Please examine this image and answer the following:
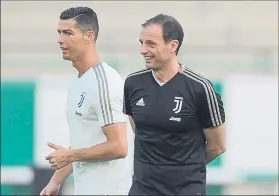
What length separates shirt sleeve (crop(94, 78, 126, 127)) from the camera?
3725mm

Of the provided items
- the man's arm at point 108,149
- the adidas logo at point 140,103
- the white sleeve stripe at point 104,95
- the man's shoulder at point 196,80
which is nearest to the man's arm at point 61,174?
the man's arm at point 108,149

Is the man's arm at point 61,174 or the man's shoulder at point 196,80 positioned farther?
the man's arm at point 61,174

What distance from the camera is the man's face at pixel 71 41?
389cm

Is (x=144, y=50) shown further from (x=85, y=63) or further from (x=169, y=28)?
(x=85, y=63)

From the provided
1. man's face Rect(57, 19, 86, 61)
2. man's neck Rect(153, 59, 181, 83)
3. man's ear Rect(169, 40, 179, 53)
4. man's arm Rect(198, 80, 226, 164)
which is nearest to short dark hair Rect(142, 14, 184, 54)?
man's ear Rect(169, 40, 179, 53)

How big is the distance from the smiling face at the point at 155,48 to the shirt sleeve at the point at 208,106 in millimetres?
220

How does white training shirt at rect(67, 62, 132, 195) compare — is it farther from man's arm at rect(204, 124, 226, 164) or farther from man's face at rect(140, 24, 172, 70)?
man's arm at rect(204, 124, 226, 164)

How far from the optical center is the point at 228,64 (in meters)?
8.05

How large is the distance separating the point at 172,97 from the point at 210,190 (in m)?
4.37

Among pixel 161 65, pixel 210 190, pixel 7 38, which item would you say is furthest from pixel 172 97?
pixel 7 38

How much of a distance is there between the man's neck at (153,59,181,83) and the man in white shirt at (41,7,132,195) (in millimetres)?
258

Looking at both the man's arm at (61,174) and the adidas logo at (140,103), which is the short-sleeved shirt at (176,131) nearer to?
the adidas logo at (140,103)

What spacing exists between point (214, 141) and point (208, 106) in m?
0.23

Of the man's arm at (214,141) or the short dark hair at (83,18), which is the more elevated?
the short dark hair at (83,18)
